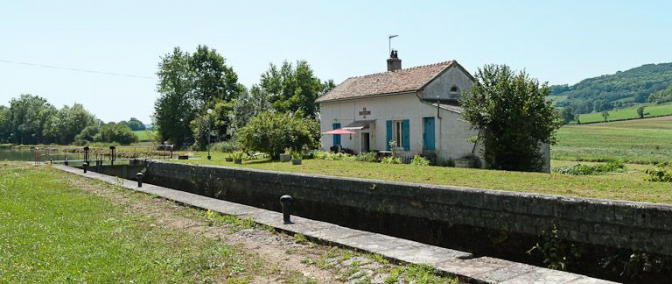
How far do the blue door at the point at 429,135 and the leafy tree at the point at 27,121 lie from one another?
3176 inches

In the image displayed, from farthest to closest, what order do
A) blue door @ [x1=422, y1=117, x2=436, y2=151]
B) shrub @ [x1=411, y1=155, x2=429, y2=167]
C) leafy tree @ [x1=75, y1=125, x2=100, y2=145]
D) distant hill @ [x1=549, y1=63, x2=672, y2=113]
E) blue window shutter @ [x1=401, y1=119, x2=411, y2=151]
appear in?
distant hill @ [x1=549, y1=63, x2=672, y2=113] < leafy tree @ [x1=75, y1=125, x2=100, y2=145] < blue window shutter @ [x1=401, y1=119, x2=411, y2=151] < blue door @ [x1=422, y1=117, x2=436, y2=151] < shrub @ [x1=411, y1=155, x2=429, y2=167]

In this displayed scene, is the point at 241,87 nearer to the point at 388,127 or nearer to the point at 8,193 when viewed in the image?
the point at 388,127

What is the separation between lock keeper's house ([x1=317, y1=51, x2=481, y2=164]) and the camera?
2169 centimetres

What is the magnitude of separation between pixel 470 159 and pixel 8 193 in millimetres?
15558

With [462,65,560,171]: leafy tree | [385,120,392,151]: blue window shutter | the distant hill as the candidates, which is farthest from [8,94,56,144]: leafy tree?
the distant hill

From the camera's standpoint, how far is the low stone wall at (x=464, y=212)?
6.51 metres

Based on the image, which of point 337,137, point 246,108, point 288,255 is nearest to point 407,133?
point 337,137

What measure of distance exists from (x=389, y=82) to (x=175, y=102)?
121 ft

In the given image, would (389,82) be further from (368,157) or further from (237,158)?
(237,158)

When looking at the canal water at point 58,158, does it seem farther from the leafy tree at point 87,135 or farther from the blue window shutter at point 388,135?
the leafy tree at point 87,135

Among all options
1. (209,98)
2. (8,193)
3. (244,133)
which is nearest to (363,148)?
(244,133)

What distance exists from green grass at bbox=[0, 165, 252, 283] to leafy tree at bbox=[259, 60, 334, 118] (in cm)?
4490

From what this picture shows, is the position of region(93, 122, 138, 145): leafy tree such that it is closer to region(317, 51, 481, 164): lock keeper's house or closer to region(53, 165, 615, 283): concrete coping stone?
region(317, 51, 481, 164): lock keeper's house

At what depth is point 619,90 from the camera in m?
146
